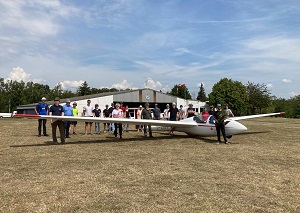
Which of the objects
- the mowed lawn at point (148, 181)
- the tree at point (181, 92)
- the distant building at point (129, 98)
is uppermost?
the tree at point (181, 92)

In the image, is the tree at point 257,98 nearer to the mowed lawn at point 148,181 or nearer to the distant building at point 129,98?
the distant building at point 129,98

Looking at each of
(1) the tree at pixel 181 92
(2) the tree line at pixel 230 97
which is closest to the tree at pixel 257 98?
(2) the tree line at pixel 230 97

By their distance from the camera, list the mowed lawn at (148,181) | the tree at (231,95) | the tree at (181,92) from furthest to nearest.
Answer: the tree at (181,92)
the tree at (231,95)
the mowed lawn at (148,181)

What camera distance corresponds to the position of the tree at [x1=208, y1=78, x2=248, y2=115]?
63.6 metres

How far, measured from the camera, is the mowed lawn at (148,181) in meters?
4.00

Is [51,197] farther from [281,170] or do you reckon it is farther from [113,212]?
[281,170]

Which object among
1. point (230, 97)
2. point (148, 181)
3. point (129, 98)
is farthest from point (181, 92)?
point (148, 181)

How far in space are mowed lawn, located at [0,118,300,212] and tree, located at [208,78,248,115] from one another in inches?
2270

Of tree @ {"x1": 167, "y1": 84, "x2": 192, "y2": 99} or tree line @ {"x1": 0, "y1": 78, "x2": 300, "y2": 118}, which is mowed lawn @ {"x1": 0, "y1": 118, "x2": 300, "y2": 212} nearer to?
tree line @ {"x1": 0, "y1": 78, "x2": 300, "y2": 118}

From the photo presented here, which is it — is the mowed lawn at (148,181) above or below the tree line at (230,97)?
below

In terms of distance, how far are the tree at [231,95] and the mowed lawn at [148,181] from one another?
5765 cm

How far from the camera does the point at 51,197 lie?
14.1 ft

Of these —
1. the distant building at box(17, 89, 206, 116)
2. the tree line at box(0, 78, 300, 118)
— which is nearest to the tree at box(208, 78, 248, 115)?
the tree line at box(0, 78, 300, 118)

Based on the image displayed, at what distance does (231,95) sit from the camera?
64.6 m
